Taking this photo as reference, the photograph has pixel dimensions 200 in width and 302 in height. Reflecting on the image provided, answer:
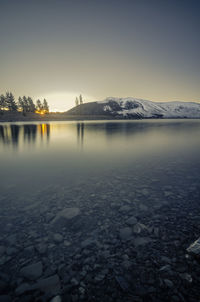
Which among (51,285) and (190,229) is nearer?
(51,285)

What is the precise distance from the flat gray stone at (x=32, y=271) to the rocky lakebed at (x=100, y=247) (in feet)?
0.07

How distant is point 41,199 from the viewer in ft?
21.0

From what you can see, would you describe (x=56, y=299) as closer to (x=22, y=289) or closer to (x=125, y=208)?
(x=22, y=289)

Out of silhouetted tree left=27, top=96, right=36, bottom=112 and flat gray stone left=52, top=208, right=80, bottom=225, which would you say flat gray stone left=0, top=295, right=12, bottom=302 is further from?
silhouetted tree left=27, top=96, right=36, bottom=112

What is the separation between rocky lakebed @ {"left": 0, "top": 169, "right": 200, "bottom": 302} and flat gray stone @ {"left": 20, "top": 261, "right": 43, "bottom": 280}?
0.07ft

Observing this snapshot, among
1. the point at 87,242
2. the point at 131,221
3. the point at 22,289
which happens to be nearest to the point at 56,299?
the point at 22,289

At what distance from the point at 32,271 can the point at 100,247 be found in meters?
1.78

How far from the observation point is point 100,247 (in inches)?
156

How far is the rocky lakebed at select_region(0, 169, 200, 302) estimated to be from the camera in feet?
9.53

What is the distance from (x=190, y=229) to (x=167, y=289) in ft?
7.49

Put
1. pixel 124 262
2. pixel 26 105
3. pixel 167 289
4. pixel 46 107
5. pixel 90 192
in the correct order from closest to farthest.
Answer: pixel 167 289, pixel 124 262, pixel 90 192, pixel 26 105, pixel 46 107

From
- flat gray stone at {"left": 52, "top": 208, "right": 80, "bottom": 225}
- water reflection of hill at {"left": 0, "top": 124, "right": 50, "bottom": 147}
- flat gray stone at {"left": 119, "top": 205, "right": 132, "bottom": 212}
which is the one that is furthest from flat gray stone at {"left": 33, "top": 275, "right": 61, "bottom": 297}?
water reflection of hill at {"left": 0, "top": 124, "right": 50, "bottom": 147}

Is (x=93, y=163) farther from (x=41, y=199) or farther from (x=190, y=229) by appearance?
(x=190, y=229)

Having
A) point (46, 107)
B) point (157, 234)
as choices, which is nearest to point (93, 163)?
point (157, 234)
